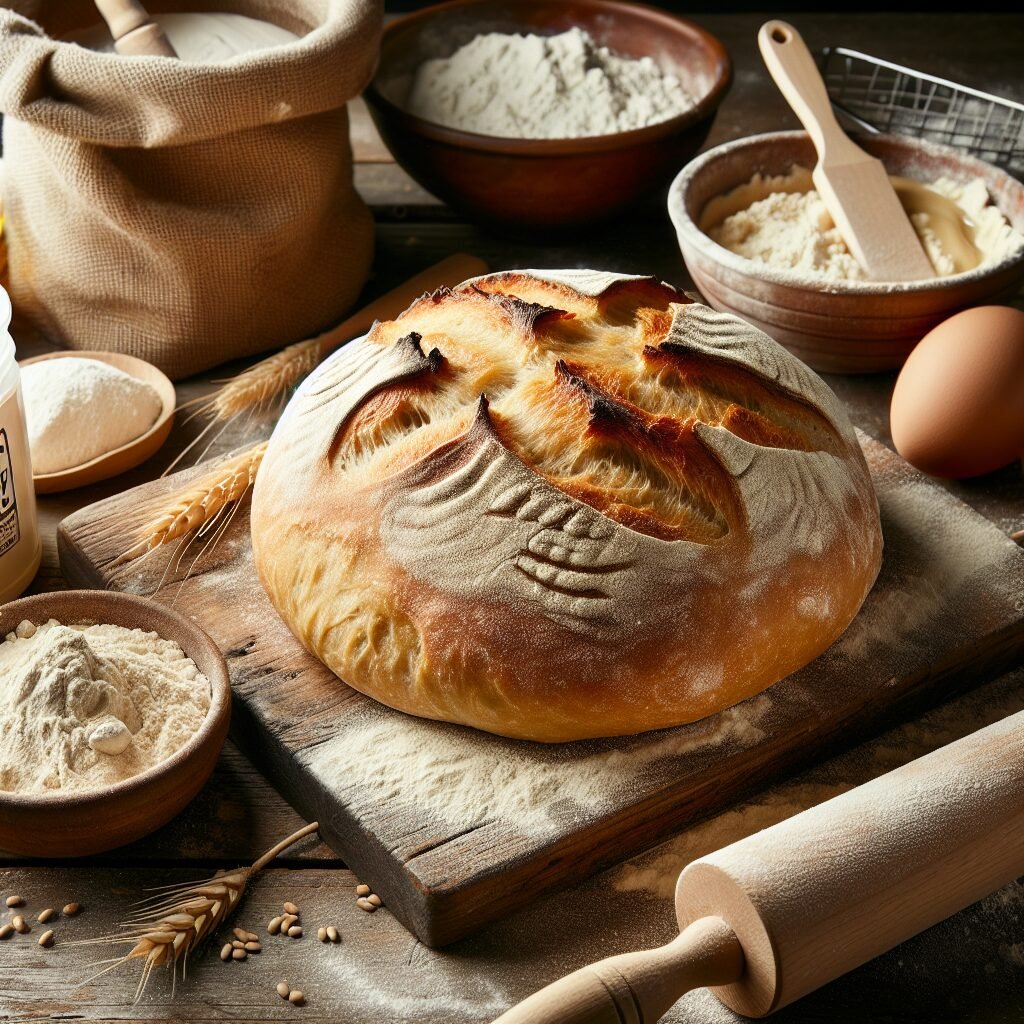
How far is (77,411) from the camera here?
5.40ft

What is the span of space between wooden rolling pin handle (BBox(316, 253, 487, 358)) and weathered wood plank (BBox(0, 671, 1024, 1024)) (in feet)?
3.08

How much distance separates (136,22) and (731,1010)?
5.02 feet

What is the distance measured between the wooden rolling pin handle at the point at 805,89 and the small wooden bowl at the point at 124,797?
1.23 m

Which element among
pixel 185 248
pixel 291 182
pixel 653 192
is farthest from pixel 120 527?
pixel 653 192

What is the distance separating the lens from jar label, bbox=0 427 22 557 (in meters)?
1.41

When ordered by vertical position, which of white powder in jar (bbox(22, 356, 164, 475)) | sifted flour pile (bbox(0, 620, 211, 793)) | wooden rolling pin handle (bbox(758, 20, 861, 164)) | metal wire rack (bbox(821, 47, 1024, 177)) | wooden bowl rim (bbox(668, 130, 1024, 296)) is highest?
wooden rolling pin handle (bbox(758, 20, 861, 164))

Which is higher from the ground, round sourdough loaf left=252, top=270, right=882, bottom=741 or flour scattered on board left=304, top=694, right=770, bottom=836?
round sourdough loaf left=252, top=270, right=882, bottom=741

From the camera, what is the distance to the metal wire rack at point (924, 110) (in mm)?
2365

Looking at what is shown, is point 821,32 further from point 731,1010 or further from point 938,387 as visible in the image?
point 731,1010

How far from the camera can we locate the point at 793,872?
1.00m

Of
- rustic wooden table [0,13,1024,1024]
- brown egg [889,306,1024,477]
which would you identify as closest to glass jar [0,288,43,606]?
rustic wooden table [0,13,1024,1024]

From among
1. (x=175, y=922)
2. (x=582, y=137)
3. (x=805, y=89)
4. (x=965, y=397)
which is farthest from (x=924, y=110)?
(x=175, y=922)

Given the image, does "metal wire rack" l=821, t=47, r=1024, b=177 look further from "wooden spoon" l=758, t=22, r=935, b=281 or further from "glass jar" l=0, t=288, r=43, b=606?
"glass jar" l=0, t=288, r=43, b=606

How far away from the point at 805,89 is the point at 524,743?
1.24 metres
